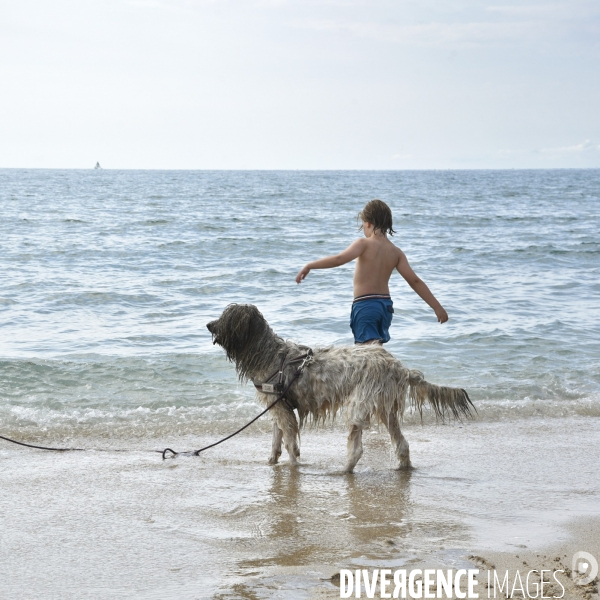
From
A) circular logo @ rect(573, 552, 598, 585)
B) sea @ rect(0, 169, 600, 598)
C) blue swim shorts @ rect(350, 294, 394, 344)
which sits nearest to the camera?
circular logo @ rect(573, 552, 598, 585)

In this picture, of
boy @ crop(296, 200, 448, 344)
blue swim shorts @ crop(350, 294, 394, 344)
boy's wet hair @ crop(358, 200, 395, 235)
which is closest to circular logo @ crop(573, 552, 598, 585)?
boy @ crop(296, 200, 448, 344)

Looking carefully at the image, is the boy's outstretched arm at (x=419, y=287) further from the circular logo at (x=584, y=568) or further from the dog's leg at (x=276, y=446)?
the circular logo at (x=584, y=568)

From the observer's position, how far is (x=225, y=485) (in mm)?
5559

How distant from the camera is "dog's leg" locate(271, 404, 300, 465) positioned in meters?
5.92

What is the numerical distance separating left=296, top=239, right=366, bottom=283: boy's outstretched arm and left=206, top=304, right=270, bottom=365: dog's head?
48cm

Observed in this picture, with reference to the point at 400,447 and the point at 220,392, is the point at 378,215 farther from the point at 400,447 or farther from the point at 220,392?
the point at 220,392

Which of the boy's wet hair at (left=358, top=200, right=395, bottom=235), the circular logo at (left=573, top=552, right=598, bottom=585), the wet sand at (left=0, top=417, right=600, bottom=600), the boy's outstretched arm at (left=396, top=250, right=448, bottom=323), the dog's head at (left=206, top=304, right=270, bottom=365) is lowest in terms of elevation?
the wet sand at (left=0, top=417, right=600, bottom=600)

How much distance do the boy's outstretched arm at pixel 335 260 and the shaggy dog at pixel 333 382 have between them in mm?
514

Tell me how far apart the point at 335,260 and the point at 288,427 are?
54.8 inches

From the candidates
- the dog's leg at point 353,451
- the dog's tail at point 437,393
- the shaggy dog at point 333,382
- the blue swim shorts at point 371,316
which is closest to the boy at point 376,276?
the blue swim shorts at point 371,316

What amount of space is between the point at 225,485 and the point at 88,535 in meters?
1.26

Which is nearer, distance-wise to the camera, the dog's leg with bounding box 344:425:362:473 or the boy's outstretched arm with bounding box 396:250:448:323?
the dog's leg with bounding box 344:425:362:473

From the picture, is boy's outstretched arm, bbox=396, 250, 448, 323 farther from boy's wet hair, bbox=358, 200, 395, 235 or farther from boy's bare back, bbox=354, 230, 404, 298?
boy's wet hair, bbox=358, 200, 395, 235

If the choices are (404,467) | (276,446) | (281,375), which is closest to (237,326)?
(281,375)
